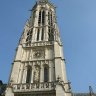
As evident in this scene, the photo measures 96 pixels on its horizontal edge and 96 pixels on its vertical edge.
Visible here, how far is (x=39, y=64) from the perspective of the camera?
31.1 meters

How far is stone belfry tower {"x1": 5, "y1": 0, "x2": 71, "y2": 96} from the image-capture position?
26.5m

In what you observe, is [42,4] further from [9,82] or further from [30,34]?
[9,82]

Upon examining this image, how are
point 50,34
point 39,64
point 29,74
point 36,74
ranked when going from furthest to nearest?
point 50,34 → point 39,64 → point 29,74 → point 36,74

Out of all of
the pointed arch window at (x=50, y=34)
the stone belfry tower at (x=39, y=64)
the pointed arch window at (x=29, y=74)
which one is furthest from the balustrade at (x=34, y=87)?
the pointed arch window at (x=50, y=34)

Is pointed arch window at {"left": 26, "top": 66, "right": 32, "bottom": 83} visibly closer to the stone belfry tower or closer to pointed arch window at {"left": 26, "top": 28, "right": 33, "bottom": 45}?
the stone belfry tower

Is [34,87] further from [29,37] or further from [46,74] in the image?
[29,37]

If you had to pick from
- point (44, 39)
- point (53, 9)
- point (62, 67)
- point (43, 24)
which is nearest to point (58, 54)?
point (62, 67)

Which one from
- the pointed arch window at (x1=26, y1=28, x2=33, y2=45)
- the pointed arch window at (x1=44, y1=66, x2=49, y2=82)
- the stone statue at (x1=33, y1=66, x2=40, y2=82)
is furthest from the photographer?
the pointed arch window at (x1=26, y1=28, x2=33, y2=45)

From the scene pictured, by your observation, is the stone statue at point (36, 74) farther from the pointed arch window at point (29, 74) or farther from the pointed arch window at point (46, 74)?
the pointed arch window at point (46, 74)

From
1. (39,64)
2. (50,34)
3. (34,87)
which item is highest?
(50,34)

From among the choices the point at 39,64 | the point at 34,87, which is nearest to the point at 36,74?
the point at 39,64

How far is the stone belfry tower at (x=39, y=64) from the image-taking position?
87.0ft

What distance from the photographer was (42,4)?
4681cm

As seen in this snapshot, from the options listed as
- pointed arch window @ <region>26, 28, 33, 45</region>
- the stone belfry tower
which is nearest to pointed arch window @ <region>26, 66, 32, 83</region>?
the stone belfry tower
